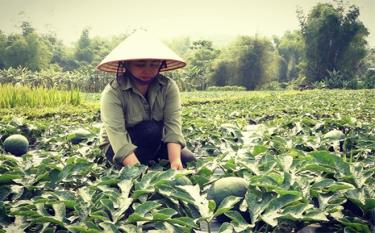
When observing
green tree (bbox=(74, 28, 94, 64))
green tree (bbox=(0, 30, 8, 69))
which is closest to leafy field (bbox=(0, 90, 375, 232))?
green tree (bbox=(0, 30, 8, 69))

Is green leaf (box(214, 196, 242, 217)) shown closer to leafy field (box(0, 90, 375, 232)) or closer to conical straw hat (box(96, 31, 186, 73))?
leafy field (box(0, 90, 375, 232))

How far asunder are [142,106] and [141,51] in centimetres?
55

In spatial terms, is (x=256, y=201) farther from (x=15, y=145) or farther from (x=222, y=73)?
(x=222, y=73)

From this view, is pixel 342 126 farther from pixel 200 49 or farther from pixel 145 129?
pixel 200 49

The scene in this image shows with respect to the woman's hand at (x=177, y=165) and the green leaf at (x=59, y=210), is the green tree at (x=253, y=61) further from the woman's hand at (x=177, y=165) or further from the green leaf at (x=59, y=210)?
the green leaf at (x=59, y=210)

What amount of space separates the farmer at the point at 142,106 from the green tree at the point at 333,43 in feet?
124

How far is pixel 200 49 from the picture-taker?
2128 inches

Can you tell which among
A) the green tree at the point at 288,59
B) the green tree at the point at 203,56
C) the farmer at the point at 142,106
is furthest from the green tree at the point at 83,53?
the farmer at the point at 142,106

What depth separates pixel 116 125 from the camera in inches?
114

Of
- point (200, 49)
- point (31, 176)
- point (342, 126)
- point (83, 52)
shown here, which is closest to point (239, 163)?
point (31, 176)

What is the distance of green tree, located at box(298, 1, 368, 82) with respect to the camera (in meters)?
39.0

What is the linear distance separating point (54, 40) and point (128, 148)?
8211cm

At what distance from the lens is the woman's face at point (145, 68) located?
9.29 feet

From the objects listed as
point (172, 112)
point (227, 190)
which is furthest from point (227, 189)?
point (172, 112)
